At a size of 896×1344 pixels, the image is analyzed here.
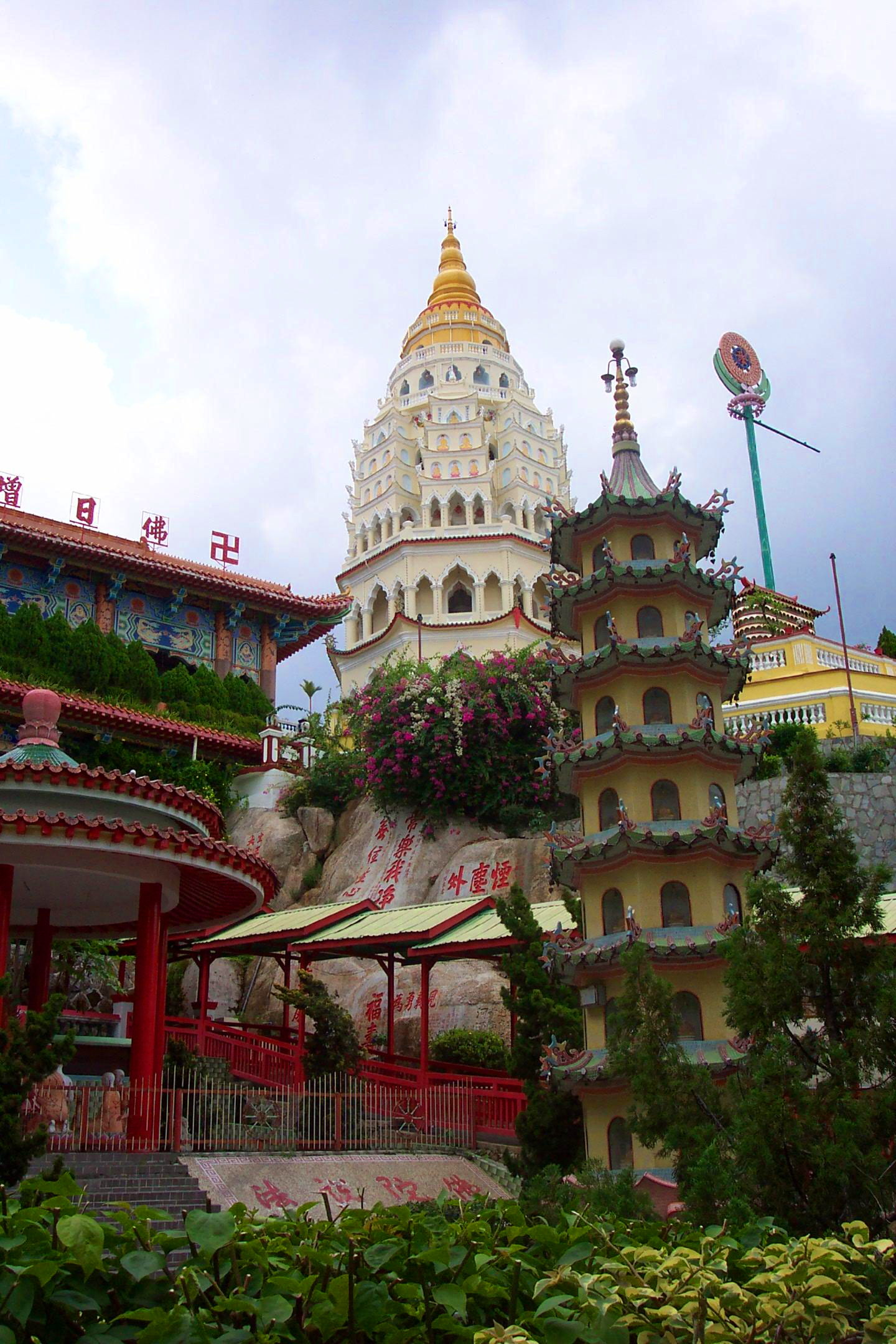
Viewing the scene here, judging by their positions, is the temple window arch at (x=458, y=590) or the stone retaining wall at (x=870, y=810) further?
the temple window arch at (x=458, y=590)

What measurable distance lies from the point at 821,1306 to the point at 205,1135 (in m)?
11.0

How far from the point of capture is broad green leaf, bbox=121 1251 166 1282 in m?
4.38

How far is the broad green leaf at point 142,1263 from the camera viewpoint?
4375 millimetres

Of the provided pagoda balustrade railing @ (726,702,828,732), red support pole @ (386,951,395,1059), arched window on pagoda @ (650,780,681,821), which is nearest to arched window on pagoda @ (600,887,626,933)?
arched window on pagoda @ (650,780,681,821)

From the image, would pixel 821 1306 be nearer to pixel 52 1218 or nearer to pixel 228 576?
pixel 52 1218

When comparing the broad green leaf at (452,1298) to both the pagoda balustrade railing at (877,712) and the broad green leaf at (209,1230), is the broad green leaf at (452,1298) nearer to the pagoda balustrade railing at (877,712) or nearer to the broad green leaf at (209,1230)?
the broad green leaf at (209,1230)

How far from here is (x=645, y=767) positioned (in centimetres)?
1527

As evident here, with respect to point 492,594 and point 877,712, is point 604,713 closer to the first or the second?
point 877,712

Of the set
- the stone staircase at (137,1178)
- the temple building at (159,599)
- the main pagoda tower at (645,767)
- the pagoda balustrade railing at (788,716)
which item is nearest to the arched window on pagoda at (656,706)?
the main pagoda tower at (645,767)

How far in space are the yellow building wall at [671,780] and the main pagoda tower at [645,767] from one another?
17mm

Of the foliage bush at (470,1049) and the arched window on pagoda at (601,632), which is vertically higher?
the arched window on pagoda at (601,632)

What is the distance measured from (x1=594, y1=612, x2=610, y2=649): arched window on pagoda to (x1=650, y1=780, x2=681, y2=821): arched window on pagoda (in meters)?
1.98

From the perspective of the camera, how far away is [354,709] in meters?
33.1

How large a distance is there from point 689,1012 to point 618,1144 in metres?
1.62
